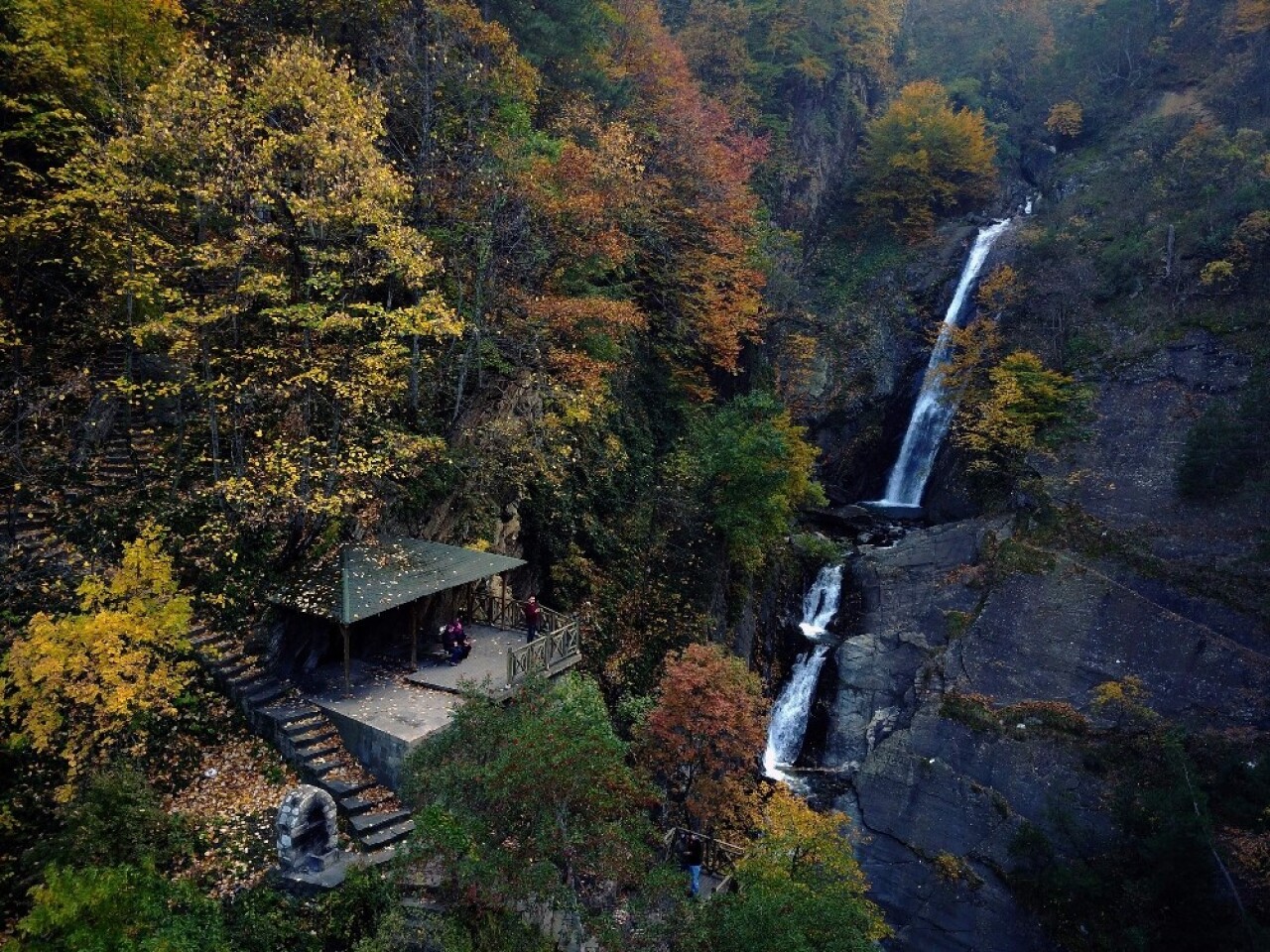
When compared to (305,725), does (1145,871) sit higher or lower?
lower

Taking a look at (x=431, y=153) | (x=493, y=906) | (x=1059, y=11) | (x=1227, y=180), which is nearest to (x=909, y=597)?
(x=493, y=906)

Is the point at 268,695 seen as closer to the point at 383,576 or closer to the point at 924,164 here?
the point at 383,576

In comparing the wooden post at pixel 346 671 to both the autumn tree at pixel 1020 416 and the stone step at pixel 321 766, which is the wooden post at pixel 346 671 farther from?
the autumn tree at pixel 1020 416

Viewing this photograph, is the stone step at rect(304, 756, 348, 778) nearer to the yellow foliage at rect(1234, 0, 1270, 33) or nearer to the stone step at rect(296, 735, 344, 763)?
the stone step at rect(296, 735, 344, 763)

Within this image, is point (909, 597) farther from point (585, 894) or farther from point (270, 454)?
point (270, 454)

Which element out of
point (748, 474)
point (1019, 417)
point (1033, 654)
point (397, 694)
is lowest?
point (1033, 654)

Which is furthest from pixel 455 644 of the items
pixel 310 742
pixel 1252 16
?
pixel 1252 16
